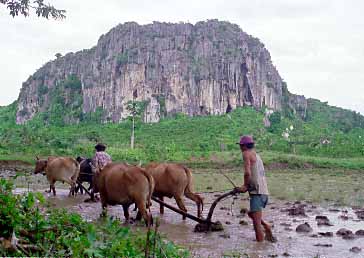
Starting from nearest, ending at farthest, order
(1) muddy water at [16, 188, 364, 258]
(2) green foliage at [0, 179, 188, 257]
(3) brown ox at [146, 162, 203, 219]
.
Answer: (2) green foliage at [0, 179, 188, 257] → (1) muddy water at [16, 188, 364, 258] → (3) brown ox at [146, 162, 203, 219]

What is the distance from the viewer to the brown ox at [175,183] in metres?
10.5

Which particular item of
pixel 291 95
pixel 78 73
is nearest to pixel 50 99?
pixel 78 73

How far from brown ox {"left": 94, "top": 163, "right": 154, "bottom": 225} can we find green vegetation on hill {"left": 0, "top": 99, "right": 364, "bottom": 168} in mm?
25619

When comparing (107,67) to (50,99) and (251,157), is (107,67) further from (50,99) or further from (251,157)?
(251,157)

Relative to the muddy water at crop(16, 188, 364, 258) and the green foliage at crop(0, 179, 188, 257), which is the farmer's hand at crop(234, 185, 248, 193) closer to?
the muddy water at crop(16, 188, 364, 258)

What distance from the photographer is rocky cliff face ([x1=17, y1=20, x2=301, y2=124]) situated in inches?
3654

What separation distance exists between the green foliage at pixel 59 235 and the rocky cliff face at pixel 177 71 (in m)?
81.3

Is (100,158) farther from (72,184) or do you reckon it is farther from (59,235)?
Answer: (59,235)

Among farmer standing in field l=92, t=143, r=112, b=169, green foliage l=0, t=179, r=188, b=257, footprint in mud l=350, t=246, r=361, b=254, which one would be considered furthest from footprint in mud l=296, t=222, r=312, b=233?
farmer standing in field l=92, t=143, r=112, b=169

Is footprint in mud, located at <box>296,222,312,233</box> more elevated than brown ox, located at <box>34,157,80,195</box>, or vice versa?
brown ox, located at <box>34,157,80,195</box>

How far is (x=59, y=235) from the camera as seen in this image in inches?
192

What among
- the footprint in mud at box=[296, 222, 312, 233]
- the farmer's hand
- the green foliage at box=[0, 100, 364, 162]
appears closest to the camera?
the farmer's hand

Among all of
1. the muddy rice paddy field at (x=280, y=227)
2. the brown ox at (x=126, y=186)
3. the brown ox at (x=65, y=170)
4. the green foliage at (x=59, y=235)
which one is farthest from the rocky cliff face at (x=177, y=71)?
the green foliage at (x=59, y=235)

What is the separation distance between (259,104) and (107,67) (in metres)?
33.1
